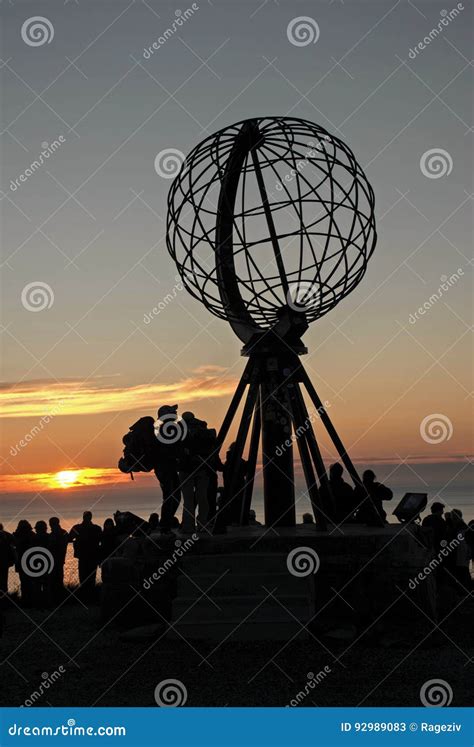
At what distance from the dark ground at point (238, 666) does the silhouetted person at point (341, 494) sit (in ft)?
7.99

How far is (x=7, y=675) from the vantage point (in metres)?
12.5

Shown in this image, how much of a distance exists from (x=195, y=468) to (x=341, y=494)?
281 cm

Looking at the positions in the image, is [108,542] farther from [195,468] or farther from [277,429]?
[277,429]

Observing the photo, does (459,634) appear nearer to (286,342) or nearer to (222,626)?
(222,626)

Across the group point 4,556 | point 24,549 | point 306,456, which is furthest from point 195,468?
point 4,556

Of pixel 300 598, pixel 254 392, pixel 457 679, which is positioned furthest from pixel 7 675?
pixel 254 392

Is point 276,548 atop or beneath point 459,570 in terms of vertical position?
beneath

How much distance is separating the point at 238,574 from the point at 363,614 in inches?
74.5

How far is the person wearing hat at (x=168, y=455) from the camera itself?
617 inches

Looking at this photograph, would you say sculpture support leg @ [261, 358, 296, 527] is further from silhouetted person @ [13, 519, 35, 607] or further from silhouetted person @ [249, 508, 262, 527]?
silhouetted person @ [13, 519, 35, 607]

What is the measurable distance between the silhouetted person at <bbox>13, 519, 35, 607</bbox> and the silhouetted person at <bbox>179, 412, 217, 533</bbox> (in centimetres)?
290

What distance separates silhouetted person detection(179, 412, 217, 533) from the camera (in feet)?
52.5

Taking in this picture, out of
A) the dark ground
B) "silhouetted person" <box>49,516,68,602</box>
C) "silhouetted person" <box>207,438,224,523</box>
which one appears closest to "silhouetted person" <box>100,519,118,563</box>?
"silhouetted person" <box>49,516,68,602</box>

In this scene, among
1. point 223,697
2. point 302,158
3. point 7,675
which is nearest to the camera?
point 223,697
